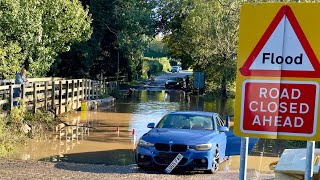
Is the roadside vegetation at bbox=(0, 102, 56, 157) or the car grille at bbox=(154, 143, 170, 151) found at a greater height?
the car grille at bbox=(154, 143, 170, 151)

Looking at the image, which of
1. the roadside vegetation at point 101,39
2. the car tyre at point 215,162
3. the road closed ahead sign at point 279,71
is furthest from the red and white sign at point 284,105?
the roadside vegetation at point 101,39

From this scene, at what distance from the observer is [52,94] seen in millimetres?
22656

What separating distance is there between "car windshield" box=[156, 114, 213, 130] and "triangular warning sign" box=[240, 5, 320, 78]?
28.6ft

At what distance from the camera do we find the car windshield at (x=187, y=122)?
12.1 meters

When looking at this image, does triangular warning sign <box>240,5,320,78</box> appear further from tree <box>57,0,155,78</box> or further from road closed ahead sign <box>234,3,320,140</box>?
tree <box>57,0,155,78</box>

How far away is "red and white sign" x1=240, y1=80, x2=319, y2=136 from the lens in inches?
132

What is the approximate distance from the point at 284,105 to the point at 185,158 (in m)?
7.45

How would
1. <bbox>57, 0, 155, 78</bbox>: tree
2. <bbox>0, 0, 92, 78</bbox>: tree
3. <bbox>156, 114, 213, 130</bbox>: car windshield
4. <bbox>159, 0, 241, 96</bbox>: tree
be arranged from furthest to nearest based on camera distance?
<bbox>57, 0, 155, 78</bbox>: tree, <bbox>159, 0, 241, 96</bbox>: tree, <bbox>0, 0, 92, 78</bbox>: tree, <bbox>156, 114, 213, 130</bbox>: car windshield

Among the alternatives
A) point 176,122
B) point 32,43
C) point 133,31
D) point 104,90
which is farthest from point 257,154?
point 133,31

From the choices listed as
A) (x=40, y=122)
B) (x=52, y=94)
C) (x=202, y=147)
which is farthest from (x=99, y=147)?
(x=52, y=94)

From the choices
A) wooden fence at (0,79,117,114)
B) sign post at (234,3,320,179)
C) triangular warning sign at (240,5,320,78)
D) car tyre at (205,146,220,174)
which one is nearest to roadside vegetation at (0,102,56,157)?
wooden fence at (0,79,117,114)

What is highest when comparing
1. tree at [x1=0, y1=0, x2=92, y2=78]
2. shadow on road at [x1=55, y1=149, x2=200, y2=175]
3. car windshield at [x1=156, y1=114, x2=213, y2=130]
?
tree at [x1=0, y1=0, x2=92, y2=78]

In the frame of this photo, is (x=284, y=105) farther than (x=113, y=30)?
No

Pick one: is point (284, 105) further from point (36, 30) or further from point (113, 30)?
point (113, 30)
